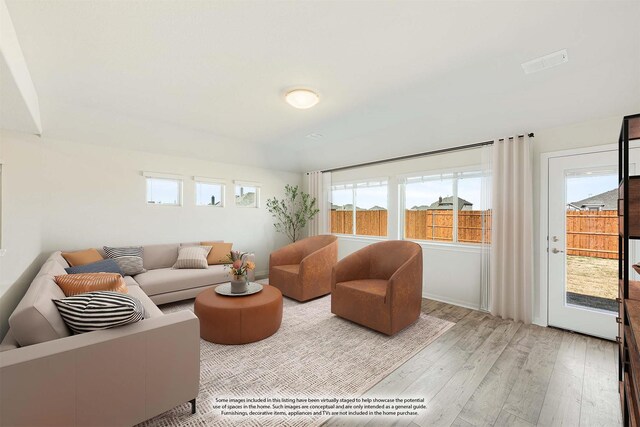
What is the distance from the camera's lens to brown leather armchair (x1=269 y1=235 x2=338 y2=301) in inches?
153

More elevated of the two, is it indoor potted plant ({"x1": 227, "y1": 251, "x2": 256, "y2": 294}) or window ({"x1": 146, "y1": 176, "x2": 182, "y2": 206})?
window ({"x1": 146, "y1": 176, "x2": 182, "y2": 206})

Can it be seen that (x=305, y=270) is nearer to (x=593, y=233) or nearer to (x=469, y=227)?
(x=469, y=227)

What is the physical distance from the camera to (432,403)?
1.86 meters

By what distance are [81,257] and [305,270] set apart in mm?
2932

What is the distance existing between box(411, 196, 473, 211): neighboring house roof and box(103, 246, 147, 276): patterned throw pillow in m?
4.42

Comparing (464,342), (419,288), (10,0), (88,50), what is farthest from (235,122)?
(464,342)

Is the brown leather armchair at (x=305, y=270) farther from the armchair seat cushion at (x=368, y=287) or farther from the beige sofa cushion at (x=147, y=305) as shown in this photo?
the beige sofa cushion at (x=147, y=305)

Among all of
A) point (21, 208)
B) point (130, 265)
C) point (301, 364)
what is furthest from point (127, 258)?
point (301, 364)

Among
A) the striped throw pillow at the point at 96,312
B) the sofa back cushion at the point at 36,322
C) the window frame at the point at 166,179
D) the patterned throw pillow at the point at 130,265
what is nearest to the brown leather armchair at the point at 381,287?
the striped throw pillow at the point at 96,312

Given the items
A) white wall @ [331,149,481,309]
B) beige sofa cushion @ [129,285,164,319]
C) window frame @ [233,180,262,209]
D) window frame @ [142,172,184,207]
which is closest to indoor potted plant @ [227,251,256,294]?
A: beige sofa cushion @ [129,285,164,319]

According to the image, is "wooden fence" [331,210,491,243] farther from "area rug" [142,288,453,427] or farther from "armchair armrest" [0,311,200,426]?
"armchair armrest" [0,311,200,426]

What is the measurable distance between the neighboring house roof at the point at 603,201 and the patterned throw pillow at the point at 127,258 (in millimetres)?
5676

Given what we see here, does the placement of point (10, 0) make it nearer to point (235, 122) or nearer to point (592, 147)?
point (235, 122)

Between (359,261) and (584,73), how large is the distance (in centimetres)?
297
